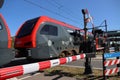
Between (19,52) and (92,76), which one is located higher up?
(19,52)

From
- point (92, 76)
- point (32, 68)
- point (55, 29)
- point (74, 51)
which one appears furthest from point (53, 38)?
point (32, 68)

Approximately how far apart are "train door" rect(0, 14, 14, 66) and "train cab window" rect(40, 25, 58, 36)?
409cm

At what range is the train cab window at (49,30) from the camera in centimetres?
1253

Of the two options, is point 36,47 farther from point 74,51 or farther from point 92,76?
point 74,51

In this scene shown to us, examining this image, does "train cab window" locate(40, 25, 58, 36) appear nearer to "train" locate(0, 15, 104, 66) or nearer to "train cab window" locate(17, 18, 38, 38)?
"train" locate(0, 15, 104, 66)

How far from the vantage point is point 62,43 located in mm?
14305

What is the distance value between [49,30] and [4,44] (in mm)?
5160

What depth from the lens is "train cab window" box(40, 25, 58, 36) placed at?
12.5 meters

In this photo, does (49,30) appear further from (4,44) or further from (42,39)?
(4,44)

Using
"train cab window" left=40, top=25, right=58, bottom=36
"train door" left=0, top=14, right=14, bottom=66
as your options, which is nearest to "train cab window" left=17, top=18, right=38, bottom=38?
"train cab window" left=40, top=25, right=58, bottom=36

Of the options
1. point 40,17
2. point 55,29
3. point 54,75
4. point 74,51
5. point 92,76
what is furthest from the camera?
point 74,51

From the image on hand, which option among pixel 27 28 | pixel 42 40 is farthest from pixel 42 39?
pixel 27 28

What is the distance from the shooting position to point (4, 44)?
8.11 meters

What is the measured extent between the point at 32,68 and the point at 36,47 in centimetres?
722
